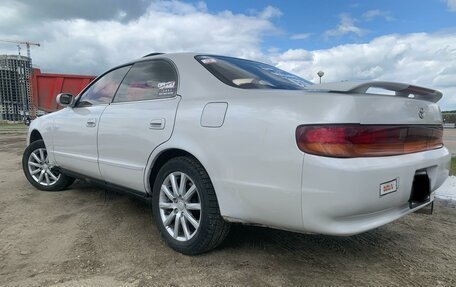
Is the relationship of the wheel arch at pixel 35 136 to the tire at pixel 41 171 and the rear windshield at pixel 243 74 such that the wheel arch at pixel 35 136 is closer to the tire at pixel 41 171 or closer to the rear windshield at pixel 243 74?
the tire at pixel 41 171

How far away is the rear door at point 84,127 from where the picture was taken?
384 cm

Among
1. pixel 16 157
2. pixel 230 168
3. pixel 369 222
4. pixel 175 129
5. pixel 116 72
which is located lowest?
pixel 16 157

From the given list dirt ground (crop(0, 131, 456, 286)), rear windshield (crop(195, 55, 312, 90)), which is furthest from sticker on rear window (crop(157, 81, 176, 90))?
dirt ground (crop(0, 131, 456, 286))

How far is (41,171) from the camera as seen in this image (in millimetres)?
5008

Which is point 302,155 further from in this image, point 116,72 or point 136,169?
point 116,72

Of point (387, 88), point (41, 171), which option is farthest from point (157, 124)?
point (41, 171)

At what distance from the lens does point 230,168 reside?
249cm

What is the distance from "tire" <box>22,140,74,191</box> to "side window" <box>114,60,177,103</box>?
1.80 m

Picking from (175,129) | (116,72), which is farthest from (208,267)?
(116,72)

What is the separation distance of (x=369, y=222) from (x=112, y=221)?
95.5 inches

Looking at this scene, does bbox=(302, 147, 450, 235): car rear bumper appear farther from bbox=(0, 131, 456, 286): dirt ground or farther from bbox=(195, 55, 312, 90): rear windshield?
bbox=(195, 55, 312, 90): rear windshield

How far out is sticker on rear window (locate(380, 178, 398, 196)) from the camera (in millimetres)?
2213

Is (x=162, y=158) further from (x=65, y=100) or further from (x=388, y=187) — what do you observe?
(x=65, y=100)

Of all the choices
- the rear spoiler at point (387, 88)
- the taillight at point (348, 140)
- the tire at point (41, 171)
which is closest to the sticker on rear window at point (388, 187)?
the taillight at point (348, 140)
